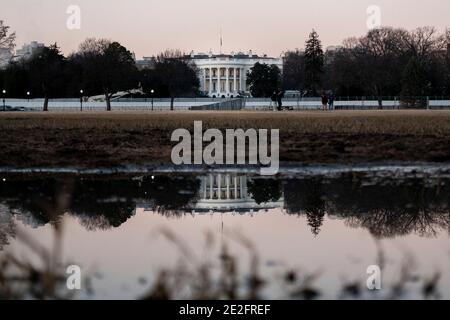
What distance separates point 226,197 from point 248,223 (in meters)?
2.28

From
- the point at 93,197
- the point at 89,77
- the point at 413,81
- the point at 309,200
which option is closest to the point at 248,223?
the point at 309,200

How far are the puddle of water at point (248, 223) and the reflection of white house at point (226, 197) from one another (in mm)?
16

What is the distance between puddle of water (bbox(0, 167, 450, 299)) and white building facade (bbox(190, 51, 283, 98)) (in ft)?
462

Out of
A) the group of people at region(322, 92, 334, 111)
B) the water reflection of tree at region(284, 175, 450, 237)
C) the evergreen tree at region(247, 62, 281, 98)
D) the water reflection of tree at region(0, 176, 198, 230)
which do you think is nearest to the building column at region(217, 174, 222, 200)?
the water reflection of tree at region(0, 176, 198, 230)

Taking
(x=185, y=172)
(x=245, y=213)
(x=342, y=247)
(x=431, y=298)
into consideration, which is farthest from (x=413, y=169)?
(x=431, y=298)

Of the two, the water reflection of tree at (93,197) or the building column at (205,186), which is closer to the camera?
the water reflection of tree at (93,197)

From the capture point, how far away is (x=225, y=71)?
155875 mm

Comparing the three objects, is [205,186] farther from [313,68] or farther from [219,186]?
[313,68]

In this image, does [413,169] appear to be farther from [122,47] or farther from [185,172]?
[122,47]

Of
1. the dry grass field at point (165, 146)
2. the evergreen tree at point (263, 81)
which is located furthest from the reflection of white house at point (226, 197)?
the evergreen tree at point (263, 81)

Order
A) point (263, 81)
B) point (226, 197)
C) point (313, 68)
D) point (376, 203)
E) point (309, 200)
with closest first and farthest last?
1. point (376, 203)
2. point (309, 200)
3. point (226, 197)
4. point (313, 68)
5. point (263, 81)

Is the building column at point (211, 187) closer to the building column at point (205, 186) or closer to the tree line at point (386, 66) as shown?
the building column at point (205, 186)

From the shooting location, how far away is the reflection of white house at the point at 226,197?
1014cm

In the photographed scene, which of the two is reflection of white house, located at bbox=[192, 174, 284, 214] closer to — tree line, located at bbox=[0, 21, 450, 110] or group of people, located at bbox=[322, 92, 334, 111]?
group of people, located at bbox=[322, 92, 334, 111]
